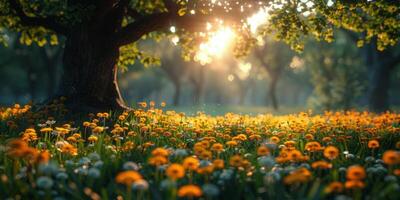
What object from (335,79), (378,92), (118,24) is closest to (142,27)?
(118,24)

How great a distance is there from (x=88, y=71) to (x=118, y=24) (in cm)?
197

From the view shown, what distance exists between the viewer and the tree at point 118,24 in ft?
38.4

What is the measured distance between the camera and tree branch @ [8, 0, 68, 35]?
42.4 feet

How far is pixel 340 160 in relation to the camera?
6.76 metres

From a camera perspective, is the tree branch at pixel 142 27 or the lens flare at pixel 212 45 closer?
the tree branch at pixel 142 27

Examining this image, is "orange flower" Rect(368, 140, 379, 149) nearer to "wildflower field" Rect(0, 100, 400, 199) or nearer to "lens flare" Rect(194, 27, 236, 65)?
"wildflower field" Rect(0, 100, 400, 199)

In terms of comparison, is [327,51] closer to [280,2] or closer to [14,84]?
[280,2]

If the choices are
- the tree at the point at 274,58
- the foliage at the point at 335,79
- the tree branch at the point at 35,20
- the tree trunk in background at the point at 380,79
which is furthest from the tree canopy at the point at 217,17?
the tree at the point at 274,58

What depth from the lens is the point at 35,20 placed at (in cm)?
1318

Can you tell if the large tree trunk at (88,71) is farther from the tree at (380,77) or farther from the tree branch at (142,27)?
the tree at (380,77)

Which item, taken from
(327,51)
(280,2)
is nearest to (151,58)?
(280,2)

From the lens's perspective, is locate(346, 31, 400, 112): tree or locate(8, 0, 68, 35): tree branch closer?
locate(8, 0, 68, 35): tree branch

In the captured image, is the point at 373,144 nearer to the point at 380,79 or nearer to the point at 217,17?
the point at 217,17

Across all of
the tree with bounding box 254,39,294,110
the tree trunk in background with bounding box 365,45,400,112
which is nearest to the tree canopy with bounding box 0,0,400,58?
the tree trunk in background with bounding box 365,45,400,112
